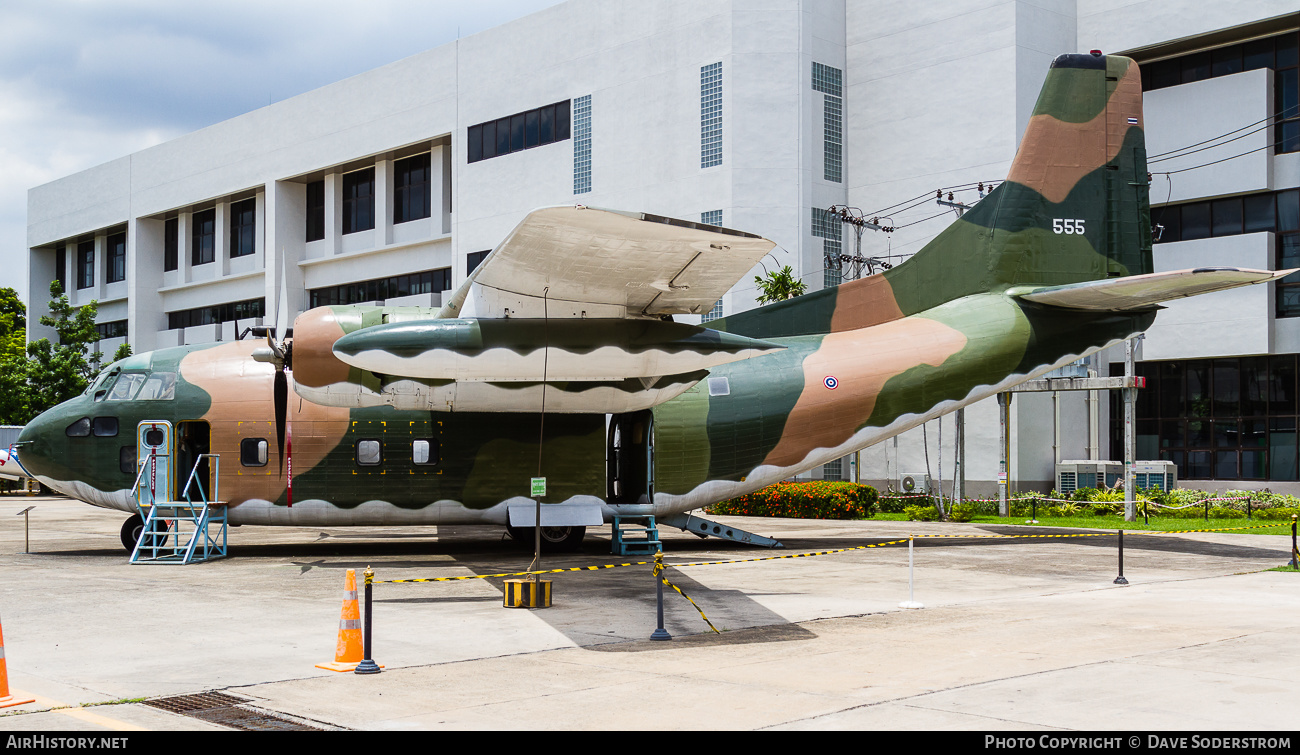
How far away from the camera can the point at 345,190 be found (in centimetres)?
5391

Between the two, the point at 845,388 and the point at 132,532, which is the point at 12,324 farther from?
the point at 845,388

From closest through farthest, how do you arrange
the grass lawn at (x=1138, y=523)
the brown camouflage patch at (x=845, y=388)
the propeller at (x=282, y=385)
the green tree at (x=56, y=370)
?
the propeller at (x=282, y=385) < the brown camouflage patch at (x=845, y=388) < the grass lawn at (x=1138, y=523) < the green tree at (x=56, y=370)

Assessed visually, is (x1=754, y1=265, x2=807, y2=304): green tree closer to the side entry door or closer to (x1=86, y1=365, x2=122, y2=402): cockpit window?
the side entry door

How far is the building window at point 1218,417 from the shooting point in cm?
3547

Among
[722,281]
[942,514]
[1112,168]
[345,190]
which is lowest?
[942,514]

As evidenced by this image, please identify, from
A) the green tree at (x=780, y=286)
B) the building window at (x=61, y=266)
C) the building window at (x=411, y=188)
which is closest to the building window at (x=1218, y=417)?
the green tree at (x=780, y=286)

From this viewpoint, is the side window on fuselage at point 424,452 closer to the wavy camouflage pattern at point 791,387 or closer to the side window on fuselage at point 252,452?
the wavy camouflage pattern at point 791,387

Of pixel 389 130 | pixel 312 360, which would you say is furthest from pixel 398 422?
pixel 389 130

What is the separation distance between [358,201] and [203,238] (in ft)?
44.5

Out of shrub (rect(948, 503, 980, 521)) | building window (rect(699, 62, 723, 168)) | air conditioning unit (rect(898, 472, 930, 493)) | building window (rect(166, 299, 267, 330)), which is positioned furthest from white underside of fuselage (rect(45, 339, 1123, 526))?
building window (rect(166, 299, 267, 330))

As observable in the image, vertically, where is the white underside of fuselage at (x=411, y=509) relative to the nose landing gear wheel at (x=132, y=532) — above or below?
above

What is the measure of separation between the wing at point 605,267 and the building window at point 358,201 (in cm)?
3878
